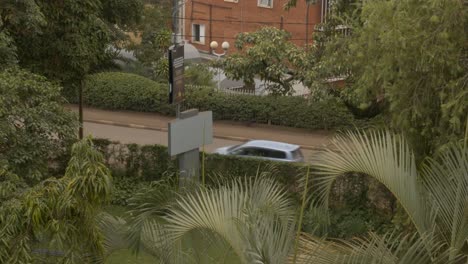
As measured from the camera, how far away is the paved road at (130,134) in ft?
92.5

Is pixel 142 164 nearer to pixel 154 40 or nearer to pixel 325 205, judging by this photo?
pixel 325 205

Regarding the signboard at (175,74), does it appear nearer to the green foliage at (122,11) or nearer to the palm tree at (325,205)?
the green foliage at (122,11)

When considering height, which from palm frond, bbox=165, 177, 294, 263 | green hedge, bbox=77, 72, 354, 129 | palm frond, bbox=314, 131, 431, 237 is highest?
palm frond, bbox=314, 131, 431, 237

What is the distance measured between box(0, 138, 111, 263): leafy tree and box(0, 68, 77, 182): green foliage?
3.90 m

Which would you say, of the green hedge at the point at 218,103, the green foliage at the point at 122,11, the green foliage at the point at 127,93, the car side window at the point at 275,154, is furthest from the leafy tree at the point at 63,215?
the green foliage at the point at 127,93

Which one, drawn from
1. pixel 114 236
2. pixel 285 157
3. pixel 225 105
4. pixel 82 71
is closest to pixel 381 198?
pixel 285 157

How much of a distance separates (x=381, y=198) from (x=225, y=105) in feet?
48.4

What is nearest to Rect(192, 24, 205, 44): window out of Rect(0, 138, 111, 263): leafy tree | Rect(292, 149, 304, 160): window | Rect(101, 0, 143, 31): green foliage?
Rect(292, 149, 304, 160): window

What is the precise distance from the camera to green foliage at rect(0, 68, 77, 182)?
10312 mm

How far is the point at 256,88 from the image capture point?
3181 cm

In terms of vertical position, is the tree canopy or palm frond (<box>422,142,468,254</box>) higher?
the tree canopy

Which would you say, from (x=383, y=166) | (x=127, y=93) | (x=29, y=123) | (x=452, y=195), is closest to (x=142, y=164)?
(x=29, y=123)

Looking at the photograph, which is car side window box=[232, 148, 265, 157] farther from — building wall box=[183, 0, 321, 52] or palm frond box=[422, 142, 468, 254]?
palm frond box=[422, 142, 468, 254]

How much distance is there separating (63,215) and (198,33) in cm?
3407
